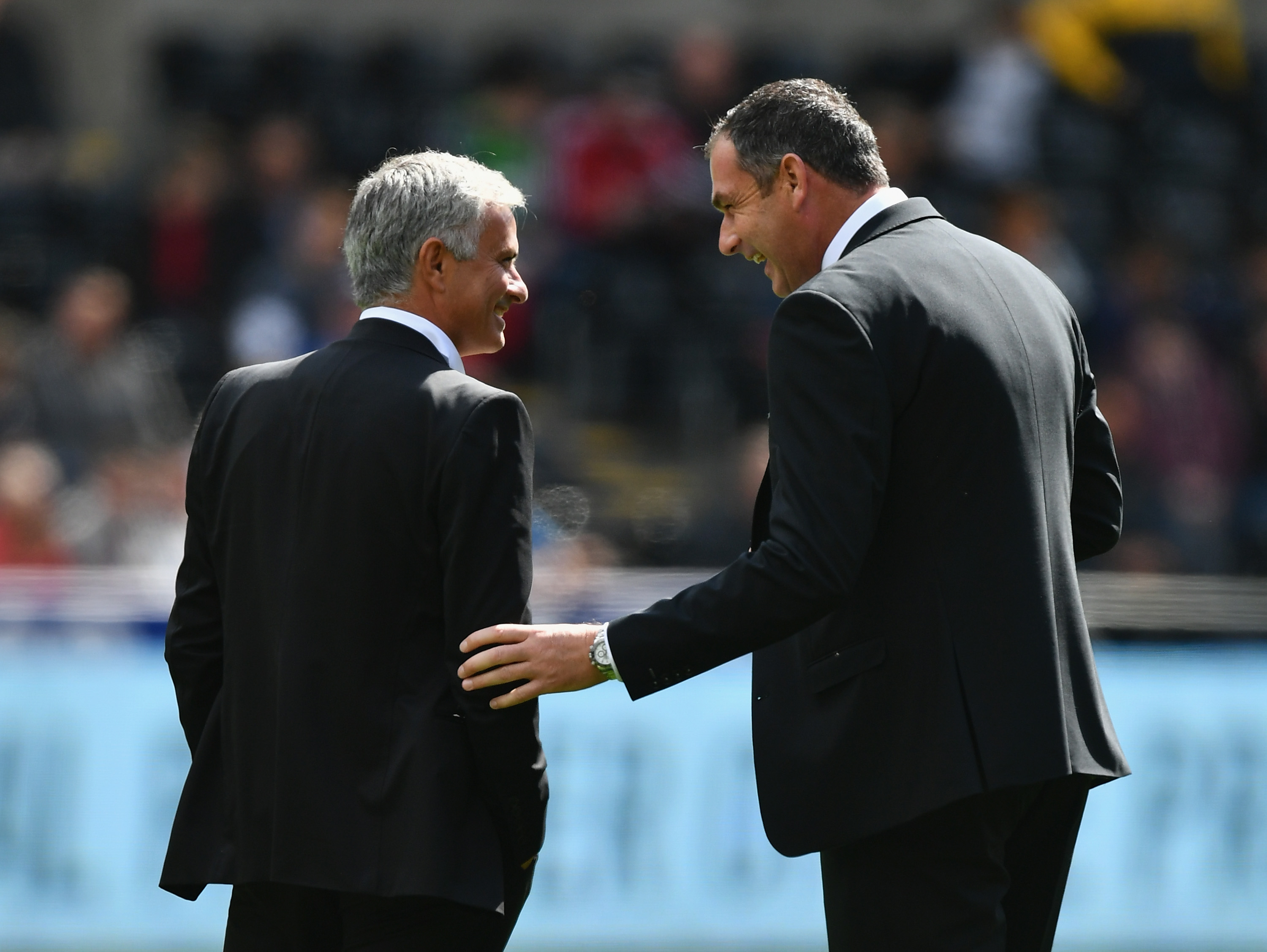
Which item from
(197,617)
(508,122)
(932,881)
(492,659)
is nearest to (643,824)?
(197,617)

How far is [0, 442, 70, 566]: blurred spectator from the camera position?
683 centimetres

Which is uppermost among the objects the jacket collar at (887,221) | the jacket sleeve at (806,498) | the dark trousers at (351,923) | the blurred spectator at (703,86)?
the blurred spectator at (703,86)

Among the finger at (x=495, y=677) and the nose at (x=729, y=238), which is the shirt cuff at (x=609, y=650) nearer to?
the finger at (x=495, y=677)

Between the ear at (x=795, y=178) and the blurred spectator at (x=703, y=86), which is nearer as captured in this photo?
the ear at (x=795, y=178)

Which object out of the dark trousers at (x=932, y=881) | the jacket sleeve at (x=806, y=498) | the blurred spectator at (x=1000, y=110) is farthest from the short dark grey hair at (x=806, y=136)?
the blurred spectator at (x=1000, y=110)

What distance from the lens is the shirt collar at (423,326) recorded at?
2.84 metres

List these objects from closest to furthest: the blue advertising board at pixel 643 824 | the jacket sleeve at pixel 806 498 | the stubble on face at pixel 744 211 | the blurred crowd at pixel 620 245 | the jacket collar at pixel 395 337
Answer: the jacket sleeve at pixel 806 498 < the jacket collar at pixel 395 337 < the stubble on face at pixel 744 211 < the blue advertising board at pixel 643 824 < the blurred crowd at pixel 620 245

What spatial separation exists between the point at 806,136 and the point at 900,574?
0.78 metres

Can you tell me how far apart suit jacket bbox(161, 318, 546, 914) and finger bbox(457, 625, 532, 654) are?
1.2 inches

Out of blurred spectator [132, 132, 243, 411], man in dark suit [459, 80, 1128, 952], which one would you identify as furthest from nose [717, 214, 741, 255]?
blurred spectator [132, 132, 243, 411]

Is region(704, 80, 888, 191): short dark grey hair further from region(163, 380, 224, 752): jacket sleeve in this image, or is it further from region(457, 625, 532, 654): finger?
region(163, 380, 224, 752): jacket sleeve

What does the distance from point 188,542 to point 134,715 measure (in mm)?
3064

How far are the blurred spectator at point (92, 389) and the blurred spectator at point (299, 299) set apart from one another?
479 millimetres

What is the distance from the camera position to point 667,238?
362 inches
